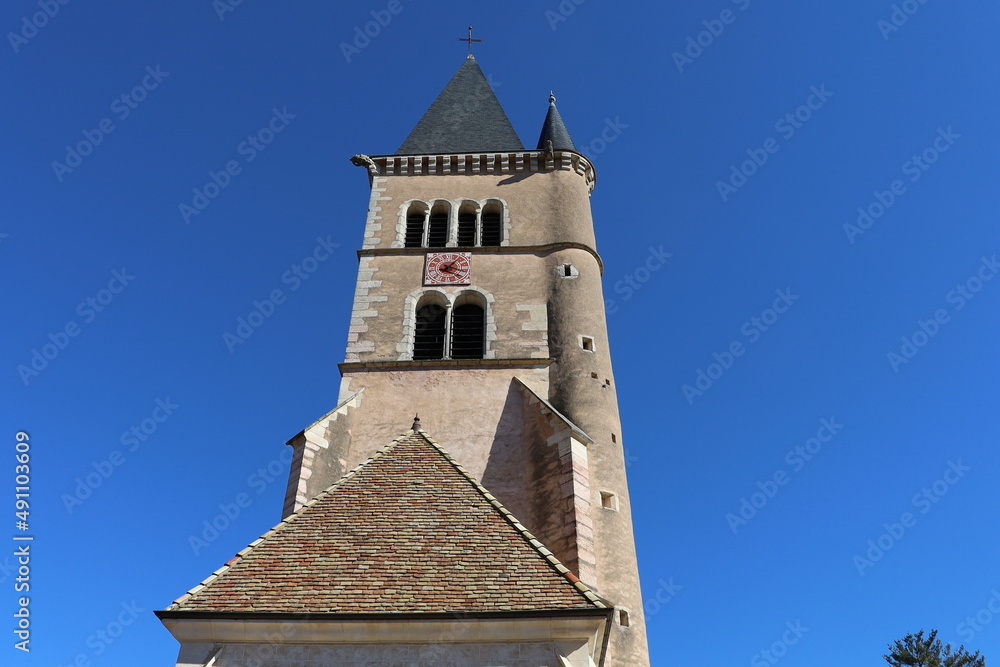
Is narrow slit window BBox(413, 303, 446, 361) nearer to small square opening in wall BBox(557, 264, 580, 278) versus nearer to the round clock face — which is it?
the round clock face

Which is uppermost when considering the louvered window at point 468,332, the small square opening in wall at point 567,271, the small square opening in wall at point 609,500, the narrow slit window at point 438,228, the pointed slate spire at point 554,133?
the pointed slate spire at point 554,133

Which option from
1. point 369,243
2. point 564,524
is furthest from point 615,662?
point 369,243

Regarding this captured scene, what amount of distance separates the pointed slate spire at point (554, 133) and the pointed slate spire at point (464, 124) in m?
0.89

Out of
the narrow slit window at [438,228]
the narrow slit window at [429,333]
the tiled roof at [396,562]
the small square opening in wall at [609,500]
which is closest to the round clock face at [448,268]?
the narrow slit window at [429,333]

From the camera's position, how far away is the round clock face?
19161 mm

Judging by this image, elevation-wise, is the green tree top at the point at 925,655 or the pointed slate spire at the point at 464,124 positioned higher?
the pointed slate spire at the point at 464,124

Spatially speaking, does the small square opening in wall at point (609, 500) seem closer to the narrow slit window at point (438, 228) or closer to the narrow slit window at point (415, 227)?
the narrow slit window at point (438, 228)

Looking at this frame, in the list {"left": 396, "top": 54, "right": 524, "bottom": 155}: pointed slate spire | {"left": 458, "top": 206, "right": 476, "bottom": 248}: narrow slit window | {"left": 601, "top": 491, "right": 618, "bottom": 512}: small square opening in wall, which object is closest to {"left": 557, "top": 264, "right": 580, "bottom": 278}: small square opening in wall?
{"left": 458, "top": 206, "right": 476, "bottom": 248}: narrow slit window

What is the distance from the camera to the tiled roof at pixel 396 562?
7562 millimetres

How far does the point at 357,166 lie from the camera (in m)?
23.1

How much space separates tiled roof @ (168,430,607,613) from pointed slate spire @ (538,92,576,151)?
597 inches

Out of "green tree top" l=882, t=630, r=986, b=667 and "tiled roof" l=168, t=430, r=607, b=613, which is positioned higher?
"green tree top" l=882, t=630, r=986, b=667

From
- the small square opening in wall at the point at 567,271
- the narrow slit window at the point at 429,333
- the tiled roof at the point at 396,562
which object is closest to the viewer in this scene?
the tiled roof at the point at 396,562

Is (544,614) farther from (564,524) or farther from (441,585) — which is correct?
(564,524)
